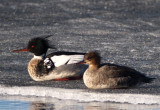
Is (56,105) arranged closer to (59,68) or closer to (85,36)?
(59,68)

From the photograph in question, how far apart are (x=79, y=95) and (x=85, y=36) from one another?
518 centimetres

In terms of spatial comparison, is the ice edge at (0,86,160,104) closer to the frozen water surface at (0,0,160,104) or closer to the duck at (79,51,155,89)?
the frozen water surface at (0,0,160,104)

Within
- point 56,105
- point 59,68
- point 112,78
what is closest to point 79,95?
point 56,105

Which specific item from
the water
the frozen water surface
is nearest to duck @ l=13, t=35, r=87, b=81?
the frozen water surface

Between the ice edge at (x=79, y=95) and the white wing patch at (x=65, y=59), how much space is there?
2.94 ft

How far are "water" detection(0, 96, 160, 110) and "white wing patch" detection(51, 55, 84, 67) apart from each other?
1500mm

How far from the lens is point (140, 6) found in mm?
16625

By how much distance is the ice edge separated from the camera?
23.0ft

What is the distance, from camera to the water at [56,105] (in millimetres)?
6636

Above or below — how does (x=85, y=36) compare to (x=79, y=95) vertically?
below

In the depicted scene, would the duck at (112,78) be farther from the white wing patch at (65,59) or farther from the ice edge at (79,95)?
the white wing patch at (65,59)

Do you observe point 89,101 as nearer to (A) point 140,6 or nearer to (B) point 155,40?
(B) point 155,40

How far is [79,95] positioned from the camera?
7.34m

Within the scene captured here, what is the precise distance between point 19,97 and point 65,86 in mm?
948
